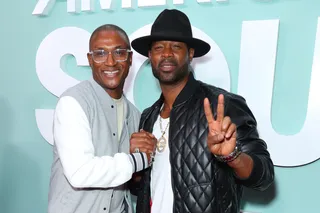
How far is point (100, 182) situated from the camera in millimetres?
1263

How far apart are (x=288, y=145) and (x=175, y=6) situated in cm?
106

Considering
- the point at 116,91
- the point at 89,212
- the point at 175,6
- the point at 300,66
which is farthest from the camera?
the point at 175,6

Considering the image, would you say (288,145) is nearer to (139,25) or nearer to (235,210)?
(235,210)

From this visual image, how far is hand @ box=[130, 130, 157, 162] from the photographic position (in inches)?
55.2

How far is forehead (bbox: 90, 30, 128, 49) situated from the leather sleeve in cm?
59

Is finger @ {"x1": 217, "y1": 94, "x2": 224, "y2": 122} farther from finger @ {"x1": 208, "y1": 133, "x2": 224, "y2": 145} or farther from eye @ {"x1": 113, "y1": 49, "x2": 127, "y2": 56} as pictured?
eye @ {"x1": 113, "y1": 49, "x2": 127, "y2": 56}

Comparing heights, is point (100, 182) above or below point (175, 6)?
below

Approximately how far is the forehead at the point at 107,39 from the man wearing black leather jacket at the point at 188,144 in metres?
0.12

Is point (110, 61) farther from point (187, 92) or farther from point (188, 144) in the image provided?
point (188, 144)

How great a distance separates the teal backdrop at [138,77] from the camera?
1680mm

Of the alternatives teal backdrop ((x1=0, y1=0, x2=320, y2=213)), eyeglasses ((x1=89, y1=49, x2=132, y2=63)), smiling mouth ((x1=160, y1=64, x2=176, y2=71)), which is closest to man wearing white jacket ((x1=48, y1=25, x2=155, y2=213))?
eyeglasses ((x1=89, y1=49, x2=132, y2=63))

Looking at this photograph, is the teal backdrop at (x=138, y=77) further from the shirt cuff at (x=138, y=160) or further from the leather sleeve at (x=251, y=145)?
the shirt cuff at (x=138, y=160)

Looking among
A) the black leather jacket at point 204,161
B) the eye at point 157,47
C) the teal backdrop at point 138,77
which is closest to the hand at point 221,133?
the black leather jacket at point 204,161

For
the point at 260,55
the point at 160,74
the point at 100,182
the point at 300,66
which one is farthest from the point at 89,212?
the point at 300,66
